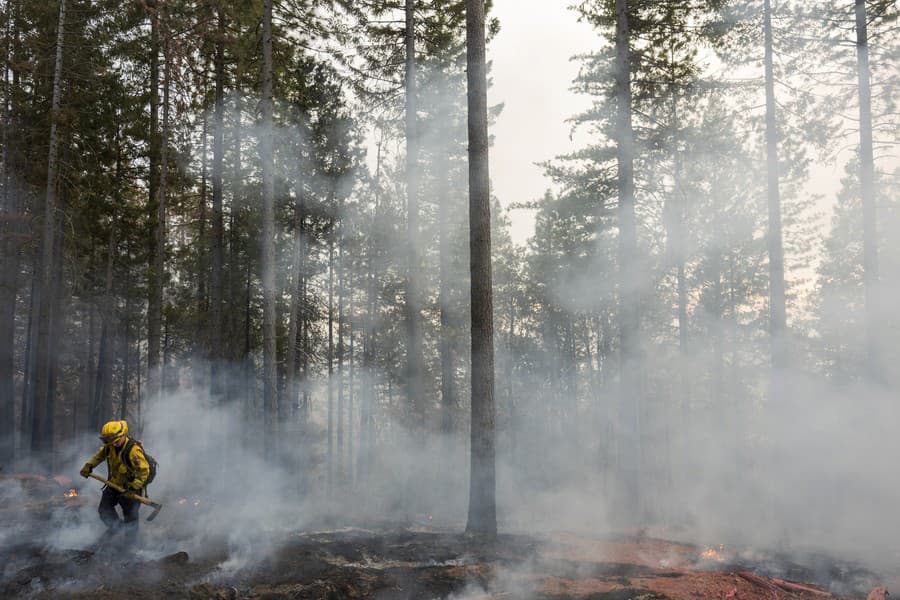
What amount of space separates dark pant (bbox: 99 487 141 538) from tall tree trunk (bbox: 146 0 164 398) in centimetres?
800

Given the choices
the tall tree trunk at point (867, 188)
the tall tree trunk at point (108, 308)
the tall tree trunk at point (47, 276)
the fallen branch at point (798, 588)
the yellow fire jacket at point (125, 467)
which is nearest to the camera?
the fallen branch at point (798, 588)

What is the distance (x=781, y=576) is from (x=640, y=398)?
502cm

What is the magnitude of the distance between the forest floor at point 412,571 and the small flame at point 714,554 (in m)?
0.02

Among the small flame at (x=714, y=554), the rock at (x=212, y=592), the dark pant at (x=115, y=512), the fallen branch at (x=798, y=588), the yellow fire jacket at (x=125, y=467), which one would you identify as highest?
the yellow fire jacket at (x=125, y=467)

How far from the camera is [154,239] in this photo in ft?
60.5

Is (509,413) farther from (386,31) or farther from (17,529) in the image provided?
(17,529)

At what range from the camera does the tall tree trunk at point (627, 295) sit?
11672 millimetres

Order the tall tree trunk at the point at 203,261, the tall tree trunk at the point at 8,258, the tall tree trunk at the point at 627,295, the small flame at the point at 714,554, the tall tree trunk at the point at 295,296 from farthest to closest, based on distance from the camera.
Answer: the tall tree trunk at the point at 203,261, the tall tree trunk at the point at 295,296, the tall tree trunk at the point at 8,258, the tall tree trunk at the point at 627,295, the small flame at the point at 714,554

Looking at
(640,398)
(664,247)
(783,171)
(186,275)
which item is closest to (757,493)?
(640,398)

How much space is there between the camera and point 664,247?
20703 millimetres

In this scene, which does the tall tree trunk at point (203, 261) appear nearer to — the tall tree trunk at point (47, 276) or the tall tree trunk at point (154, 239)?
the tall tree trunk at point (154, 239)

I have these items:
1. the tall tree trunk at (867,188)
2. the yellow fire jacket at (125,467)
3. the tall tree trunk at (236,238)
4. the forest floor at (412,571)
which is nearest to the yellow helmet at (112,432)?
the yellow fire jacket at (125,467)

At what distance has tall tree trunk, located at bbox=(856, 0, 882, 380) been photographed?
504 inches

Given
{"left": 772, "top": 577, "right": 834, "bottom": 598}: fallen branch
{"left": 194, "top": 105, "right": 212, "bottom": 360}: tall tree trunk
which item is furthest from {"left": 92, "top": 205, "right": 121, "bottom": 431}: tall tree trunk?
{"left": 772, "top": 577, "right": 834, "bottom": 598}: fallen branch
